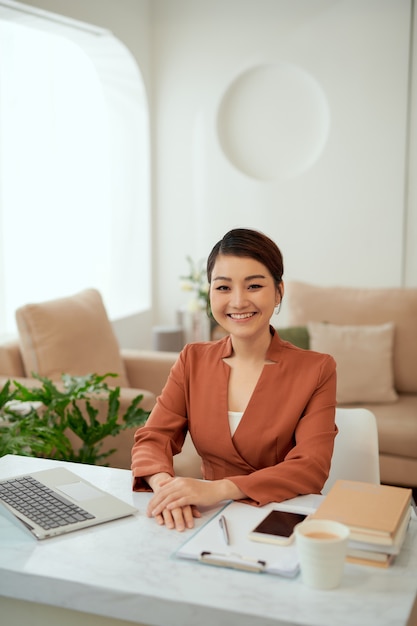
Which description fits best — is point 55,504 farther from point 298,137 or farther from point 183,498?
point 298,137

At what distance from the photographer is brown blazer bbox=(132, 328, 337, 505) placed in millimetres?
1817

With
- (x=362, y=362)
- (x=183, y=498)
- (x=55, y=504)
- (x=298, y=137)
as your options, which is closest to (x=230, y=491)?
(x=183, y=498)

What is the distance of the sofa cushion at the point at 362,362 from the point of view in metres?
3.81

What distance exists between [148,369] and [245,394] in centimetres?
206

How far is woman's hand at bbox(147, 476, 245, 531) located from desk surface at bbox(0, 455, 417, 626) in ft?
0.18

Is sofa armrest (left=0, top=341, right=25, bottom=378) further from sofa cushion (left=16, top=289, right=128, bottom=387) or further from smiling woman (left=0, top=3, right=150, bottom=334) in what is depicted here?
smiling woman (left=0, top=3, right=150, bottom=334)

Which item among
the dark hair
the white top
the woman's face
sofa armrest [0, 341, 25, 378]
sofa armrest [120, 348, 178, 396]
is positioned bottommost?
sofa armrest [120, 348, 178, 396]

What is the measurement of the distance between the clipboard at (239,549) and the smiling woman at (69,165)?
278 centimetres

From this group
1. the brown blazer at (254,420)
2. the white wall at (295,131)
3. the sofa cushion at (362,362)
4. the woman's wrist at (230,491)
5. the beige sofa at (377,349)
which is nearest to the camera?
the woman's wrist at (230,491)

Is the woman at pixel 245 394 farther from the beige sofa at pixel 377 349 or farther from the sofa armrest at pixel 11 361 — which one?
the beige sofa at pixel 377 349

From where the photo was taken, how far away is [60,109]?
181 inches

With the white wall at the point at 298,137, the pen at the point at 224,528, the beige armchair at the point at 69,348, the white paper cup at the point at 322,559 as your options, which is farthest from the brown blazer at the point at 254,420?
the white wall at the point at 298,137

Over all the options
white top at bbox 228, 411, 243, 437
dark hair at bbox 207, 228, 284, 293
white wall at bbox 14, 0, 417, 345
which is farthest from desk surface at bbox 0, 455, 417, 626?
white wall at bbox 14, 0, 417, 345

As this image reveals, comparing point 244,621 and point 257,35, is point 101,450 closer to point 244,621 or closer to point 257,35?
point 244,621
